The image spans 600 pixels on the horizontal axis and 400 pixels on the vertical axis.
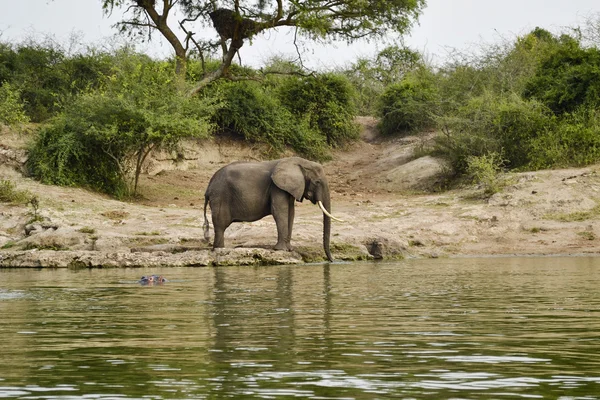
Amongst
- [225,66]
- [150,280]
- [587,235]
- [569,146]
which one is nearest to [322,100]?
[225,66]

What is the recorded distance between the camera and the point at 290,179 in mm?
17875

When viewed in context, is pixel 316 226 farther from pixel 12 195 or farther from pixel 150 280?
pixel 150 280

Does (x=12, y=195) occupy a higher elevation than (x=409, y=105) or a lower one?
lower

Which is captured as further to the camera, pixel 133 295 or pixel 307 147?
pixel 307 147

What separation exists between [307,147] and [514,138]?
28.3ft

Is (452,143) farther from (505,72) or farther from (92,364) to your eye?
(92,364)

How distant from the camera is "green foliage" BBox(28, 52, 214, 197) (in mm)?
24531

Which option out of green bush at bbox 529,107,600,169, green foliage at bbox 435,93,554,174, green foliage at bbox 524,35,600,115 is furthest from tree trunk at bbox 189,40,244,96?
green bush at bbox 529,107,600,169

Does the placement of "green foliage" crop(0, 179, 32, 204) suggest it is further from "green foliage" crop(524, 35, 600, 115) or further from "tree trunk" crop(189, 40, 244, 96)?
"green foliage" crop(524, 35, 600, 115)

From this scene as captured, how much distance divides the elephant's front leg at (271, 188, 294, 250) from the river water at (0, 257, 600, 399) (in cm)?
399

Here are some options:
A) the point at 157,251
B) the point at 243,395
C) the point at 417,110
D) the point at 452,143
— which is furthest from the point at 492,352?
the point at 417,110

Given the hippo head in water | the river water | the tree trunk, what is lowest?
the river water

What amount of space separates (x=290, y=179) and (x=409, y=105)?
18.6 m

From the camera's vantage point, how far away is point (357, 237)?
61.5 feet
